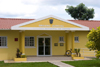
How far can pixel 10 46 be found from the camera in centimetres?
2023

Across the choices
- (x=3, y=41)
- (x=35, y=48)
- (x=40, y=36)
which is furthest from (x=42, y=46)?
(x=3, y=41)

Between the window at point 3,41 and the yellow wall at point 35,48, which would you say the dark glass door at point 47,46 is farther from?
the window at point 3,41

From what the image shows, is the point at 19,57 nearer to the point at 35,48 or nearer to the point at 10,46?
the point at 10,46

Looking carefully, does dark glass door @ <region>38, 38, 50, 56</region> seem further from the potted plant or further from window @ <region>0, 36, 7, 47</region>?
window @ <region>0, 36, 7, 47</region>

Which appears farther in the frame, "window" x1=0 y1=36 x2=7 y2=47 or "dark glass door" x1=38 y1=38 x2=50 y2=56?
"dark glass door" x1=38 y1=38 x2=50 y2=56

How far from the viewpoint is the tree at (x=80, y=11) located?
41.3 meters

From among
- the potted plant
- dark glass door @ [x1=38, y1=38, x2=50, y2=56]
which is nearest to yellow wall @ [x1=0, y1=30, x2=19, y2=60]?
the potted plant

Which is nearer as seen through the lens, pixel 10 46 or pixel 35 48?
pixel 10 46

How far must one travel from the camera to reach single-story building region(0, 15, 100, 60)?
18984 millimetres

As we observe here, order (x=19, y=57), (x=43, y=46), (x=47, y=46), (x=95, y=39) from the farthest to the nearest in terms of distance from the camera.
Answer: (x=47, y=46)
(x=43, y=46)
(x=19, y=57)
(x=95, y=39)

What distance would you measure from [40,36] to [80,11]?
22.6 meters

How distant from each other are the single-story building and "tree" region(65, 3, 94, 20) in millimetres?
17467

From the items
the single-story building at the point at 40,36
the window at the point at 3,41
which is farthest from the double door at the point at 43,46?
the window at the point at 3,41

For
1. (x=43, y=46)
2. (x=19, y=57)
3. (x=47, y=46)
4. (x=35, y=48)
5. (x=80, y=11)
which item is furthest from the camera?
(x=80, y=11)
